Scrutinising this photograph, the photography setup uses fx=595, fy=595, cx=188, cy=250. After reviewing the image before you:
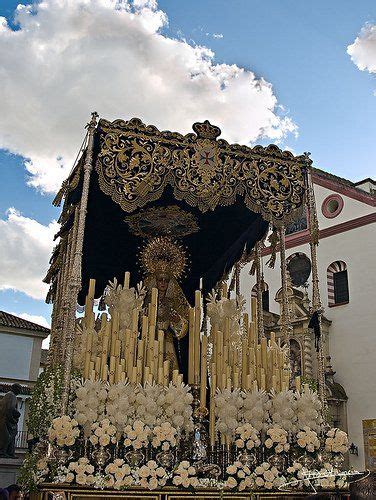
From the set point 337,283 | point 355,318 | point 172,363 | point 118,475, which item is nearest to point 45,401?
point 118,475

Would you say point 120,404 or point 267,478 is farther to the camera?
point 267,478

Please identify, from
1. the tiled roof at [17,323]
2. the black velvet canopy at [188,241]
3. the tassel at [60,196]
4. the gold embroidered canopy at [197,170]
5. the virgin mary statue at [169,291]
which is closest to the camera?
the gold embroidered canopy at [197,170]

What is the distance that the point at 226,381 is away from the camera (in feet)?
24.5

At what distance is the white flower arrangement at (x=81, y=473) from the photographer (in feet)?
19.5

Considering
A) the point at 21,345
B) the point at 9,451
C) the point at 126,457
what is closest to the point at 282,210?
the point at 126,457

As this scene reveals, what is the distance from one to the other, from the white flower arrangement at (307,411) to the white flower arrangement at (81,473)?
2630 mm

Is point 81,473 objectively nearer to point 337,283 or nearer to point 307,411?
point 307,411

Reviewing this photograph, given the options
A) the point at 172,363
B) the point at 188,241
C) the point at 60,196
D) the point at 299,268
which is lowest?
the point at 172,363

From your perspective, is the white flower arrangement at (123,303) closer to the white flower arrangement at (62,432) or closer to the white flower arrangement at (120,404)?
the white flower arrangement at (120,404)

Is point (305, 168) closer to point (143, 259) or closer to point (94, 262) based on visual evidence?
point (143, 259)

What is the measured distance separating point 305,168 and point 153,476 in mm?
4645

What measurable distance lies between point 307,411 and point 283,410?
310 mm

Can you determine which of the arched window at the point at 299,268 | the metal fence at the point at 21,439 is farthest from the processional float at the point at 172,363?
the arched window at the point at 299,268

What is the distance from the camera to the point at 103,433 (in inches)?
244
